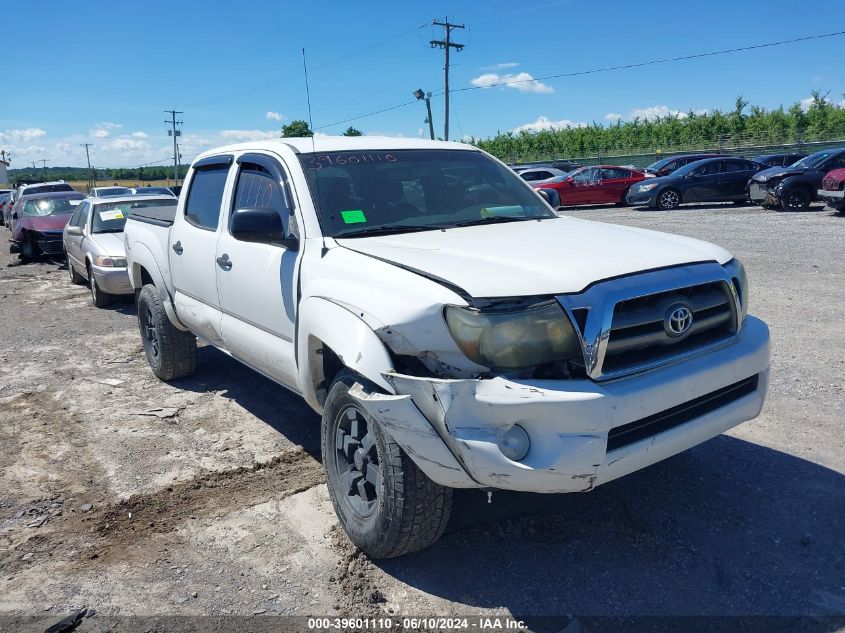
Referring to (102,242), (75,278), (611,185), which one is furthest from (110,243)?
(611,185)

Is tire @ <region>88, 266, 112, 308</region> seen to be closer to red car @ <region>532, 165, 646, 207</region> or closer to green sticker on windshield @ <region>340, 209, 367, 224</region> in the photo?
green sticker on windshield @ <region>340, 209, 367, 224</region>

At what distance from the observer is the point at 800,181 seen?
59.4ft

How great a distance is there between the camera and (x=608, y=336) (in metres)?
2.74

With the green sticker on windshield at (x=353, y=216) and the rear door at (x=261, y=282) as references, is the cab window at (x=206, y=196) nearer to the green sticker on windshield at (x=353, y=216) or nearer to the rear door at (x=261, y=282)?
the rear door at (x=261, y=282)

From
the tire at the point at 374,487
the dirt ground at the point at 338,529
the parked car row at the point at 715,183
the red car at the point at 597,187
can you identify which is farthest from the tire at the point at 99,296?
the red car at the point at 597,187

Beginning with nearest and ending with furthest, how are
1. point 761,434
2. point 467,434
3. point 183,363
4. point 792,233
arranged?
point 467,434 < point 761,434 < point 183,363 < point 792,233

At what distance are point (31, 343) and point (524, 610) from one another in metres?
7.36

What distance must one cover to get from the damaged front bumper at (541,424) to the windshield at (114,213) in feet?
30.4

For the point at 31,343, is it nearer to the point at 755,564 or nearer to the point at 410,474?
the point at 410,474

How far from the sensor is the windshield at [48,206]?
16297 mm

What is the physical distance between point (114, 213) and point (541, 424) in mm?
10443

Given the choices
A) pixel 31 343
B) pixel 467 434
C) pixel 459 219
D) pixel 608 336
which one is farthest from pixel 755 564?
pixel 31 343

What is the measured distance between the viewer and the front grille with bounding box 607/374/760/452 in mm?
2801

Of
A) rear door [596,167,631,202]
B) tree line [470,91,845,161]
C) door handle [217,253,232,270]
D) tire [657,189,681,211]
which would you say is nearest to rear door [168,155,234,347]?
door handle [217,253,232,270]
